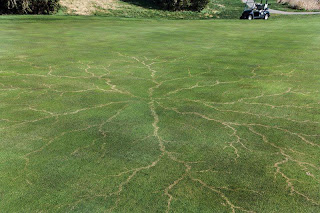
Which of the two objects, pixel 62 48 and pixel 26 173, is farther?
pixel 62 48

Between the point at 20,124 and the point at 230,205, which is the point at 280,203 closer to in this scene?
the point at 230,205

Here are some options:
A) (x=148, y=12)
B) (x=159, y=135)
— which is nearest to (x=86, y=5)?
(x=148, y=12)

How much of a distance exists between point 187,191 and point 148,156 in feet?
2.32

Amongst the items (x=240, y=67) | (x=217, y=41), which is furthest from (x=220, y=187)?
(x=217, y=41)

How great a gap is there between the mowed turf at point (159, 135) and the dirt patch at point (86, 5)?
17.5 metres

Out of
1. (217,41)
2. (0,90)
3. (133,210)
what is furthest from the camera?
(217,41)

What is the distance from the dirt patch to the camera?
24209 mm

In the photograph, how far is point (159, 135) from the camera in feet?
12.9


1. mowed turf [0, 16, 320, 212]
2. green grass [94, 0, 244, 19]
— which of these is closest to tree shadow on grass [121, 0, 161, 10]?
green grass [94, 0, 244, 19]

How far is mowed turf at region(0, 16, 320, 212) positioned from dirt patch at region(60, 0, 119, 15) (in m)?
17.5

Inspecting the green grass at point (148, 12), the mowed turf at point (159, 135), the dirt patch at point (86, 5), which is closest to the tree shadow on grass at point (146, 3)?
the green grass at point (148, 12)

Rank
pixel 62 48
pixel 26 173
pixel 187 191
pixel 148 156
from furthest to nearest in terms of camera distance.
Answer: pixel 62 48, pixel 148 156, pixel 26 173, pixel 187 191

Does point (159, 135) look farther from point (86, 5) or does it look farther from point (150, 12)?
point (86, 5)

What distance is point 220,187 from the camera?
291 cm
